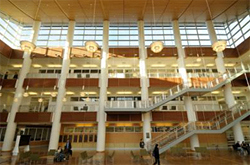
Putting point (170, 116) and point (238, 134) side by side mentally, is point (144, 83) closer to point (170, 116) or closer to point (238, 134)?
point (170, 116)

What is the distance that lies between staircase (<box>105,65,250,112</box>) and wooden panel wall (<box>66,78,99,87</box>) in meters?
3.61

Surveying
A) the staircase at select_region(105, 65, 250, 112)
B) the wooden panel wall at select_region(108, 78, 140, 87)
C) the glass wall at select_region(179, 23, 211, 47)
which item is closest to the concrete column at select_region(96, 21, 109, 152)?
the wooden panel wall at select_region(108, 78, 140, 87)

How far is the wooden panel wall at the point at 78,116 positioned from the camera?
17.9m

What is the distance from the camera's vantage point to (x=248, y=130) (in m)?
20.2

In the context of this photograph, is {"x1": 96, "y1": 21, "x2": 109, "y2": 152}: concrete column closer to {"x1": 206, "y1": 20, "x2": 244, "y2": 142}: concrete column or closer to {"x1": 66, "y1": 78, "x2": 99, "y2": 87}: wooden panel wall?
{"x1": 66, "y1": 78, "x2": 99, "y2": 87}: wooden panel wall

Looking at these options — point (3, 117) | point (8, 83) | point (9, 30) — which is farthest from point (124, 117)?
point (9, 30)

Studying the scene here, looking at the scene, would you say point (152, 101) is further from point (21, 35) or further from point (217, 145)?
point (21, 35)

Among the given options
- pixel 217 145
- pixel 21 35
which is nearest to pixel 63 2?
pixel 21 35

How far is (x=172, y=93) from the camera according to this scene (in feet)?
55.1

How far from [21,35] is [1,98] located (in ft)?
33.4

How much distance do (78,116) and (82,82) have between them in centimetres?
440

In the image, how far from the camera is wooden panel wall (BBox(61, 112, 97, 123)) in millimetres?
17891

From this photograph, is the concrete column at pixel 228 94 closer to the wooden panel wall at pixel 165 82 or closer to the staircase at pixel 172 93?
the staircase at pixel 172 93

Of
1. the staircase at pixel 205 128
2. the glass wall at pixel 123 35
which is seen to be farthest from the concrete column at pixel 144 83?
the staircase at pixel 205 128
